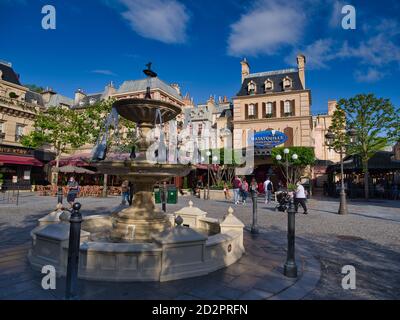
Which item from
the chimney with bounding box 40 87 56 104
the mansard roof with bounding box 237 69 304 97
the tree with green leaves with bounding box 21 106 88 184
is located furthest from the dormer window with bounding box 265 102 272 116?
the chimney with bounding box 40 87 56 104

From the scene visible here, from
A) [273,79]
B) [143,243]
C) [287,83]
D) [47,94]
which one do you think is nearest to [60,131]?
[47,94]

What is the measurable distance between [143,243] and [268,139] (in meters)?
28.1

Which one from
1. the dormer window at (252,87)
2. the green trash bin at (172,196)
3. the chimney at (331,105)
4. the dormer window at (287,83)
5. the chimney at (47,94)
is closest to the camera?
the green trash bin at (172,196)

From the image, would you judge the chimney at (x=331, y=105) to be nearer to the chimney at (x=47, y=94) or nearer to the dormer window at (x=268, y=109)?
the dormer window at (x=268, y=109)

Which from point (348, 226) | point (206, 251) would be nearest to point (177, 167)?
point (206, 251)

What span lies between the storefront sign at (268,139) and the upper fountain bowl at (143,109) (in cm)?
2514

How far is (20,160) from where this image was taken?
28.4m

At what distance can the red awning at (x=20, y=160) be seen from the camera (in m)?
26.9

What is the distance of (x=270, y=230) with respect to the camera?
907 cm

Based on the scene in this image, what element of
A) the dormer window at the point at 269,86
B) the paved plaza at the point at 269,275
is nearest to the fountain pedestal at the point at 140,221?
the paved plaza at the point at 269,275

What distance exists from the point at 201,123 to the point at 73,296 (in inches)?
1504

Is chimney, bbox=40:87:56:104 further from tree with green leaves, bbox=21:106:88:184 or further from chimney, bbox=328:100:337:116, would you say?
chimney, bbox=328:100:337:116

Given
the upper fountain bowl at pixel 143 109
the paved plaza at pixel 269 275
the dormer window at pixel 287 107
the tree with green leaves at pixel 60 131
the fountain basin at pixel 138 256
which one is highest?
the dormer window at pixel 287 107
